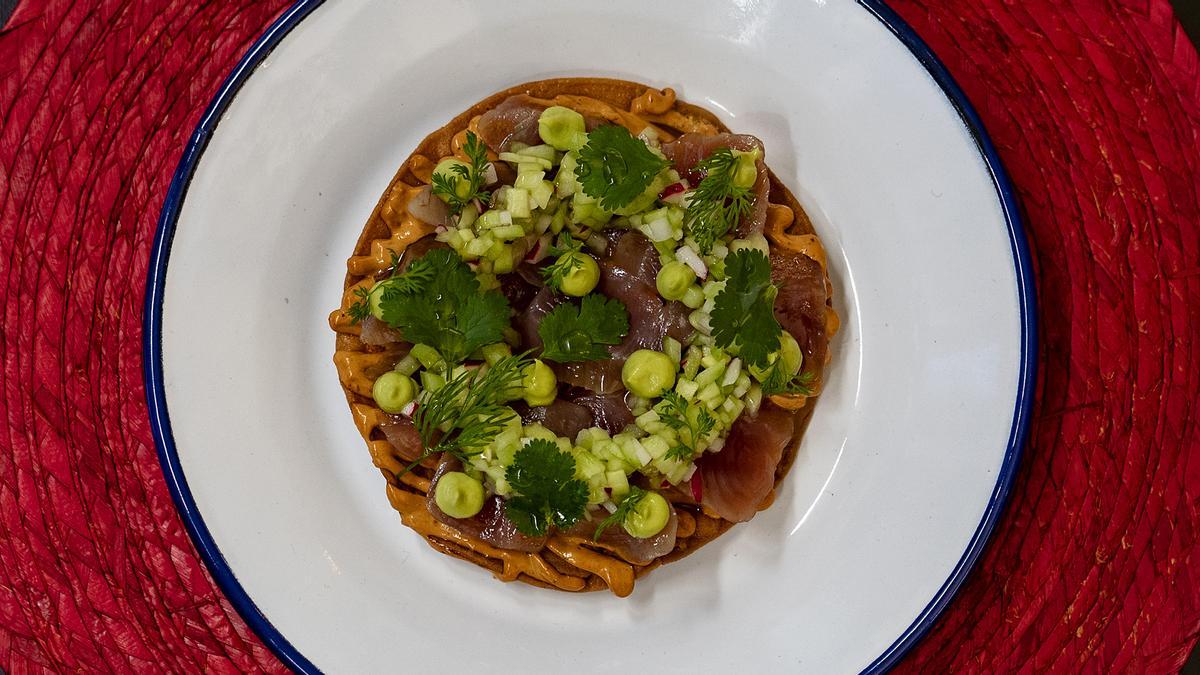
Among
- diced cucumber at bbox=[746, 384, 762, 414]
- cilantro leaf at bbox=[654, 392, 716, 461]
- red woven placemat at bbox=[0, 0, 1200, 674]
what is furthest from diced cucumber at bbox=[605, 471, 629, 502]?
red woven placemat at bbox=[0, 0, 1200, 674]

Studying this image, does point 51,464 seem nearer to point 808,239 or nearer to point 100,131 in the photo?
point 100,131

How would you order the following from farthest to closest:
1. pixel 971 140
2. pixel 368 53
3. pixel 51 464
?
pixel 51 464, pixel 368 53, pixel 971 140

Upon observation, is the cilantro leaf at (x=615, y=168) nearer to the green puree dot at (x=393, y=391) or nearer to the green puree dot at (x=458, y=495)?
the green puree dot at (x=393, y=391)

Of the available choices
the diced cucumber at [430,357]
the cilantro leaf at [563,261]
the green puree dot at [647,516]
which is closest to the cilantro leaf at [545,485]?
the green puree dot at [647,516]

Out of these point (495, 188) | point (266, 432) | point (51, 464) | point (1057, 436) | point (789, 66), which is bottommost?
point (51, 464)

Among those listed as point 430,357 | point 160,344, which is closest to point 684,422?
point 430,357

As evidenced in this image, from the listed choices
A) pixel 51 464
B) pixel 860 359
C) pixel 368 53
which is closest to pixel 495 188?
pixel 368 53
